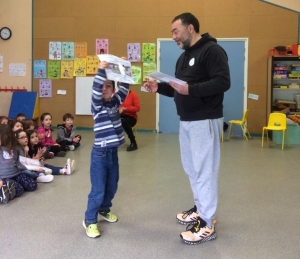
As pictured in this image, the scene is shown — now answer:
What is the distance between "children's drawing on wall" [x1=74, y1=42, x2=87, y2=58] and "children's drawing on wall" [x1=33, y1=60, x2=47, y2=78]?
2.63 feet

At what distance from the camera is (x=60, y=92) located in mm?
8328

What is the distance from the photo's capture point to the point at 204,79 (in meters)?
2.37

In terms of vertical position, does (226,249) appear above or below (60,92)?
below

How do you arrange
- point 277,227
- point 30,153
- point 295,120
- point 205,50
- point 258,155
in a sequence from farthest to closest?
1. point 295,120
2. point 258,155
3. point 30,153
4. point 277,227
5. point 205,50

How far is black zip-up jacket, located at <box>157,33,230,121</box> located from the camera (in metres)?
2.23

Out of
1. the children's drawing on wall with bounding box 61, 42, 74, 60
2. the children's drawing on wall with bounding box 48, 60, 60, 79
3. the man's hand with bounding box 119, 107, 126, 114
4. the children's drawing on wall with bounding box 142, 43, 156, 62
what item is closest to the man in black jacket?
the man's hand with bounding box 119, 107, 126, 114

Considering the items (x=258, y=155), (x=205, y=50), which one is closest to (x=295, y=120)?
(x=258, y=155)

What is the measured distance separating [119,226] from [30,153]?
225 centimetres

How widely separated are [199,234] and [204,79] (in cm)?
103

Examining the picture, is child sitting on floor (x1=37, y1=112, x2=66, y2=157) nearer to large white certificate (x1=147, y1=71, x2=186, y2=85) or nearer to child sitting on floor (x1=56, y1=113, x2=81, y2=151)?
child sitting on floor (x1=56, y1=113, x2=81, y2=151)

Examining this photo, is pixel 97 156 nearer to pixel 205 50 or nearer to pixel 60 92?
pixel 205 50

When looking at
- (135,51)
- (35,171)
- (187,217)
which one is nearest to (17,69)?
(135,51)

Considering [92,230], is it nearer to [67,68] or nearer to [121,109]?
[121,109]

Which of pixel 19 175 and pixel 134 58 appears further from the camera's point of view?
pixel 134 58
